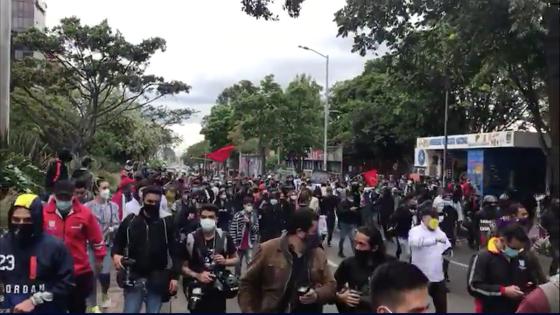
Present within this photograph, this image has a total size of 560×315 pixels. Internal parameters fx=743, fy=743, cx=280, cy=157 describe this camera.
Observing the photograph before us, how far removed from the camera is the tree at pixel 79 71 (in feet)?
93.2

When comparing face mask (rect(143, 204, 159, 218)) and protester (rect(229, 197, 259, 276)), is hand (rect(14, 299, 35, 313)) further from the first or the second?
protester (rect(229, 197, 259, 276))

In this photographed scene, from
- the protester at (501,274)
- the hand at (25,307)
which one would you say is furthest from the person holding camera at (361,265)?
the hand at (25,307)

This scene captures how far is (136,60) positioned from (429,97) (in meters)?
18.2

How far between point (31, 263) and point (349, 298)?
2.23 meters

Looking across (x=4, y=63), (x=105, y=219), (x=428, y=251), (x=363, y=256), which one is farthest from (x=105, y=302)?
(x=4, y=63)

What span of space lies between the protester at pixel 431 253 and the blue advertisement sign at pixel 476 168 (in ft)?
77.6

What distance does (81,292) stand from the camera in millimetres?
6715

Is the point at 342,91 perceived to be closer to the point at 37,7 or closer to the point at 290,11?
the point at 37,7

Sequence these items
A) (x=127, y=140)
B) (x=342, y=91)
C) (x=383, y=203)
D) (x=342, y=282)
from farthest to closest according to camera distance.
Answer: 1. (x=342, y=91)
2. (x=127, y=140)
3. (x=383, y=203)
4. (x=342, y=282)

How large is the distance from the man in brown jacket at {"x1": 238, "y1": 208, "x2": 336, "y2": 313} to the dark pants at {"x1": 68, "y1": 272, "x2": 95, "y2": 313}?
1.78 metres

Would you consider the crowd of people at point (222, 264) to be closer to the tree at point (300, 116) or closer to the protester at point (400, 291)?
the protester at point (400, 291)

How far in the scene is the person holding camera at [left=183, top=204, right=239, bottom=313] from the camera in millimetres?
6438

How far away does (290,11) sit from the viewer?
13.8 m

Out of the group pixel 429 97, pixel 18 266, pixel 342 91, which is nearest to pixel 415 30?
pixel 18 266
